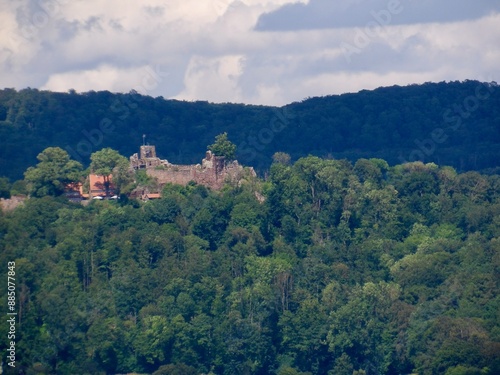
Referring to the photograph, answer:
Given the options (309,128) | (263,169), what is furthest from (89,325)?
(309,128)

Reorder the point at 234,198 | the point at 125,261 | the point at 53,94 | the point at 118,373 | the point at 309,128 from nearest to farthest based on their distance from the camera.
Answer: the point at 118,373
the point at 125,261
the point at 234,198
the point at 53,94
the point at 309,128

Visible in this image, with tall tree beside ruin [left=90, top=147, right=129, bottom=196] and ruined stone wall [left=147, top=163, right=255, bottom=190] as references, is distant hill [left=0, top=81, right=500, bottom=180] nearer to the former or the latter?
ruined stone wall [left=147, top=163, right=255, bottom=190]

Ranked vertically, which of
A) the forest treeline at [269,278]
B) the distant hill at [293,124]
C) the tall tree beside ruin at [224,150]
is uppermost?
the distant hill at [293,124]

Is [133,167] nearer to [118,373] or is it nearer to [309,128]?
Answer: [118,373]

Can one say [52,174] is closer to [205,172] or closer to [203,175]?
[203,175]

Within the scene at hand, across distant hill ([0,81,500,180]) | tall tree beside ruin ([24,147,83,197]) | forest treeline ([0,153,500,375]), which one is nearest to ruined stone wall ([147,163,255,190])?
forest treeline ([0,153,500,375])

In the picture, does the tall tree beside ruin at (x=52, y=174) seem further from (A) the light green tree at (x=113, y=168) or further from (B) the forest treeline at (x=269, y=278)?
(B) the forest treeline at (x=269, y=278)

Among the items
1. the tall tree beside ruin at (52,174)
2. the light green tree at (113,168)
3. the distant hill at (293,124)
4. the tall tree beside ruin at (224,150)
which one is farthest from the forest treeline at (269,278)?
the distant hill at (293,124)
